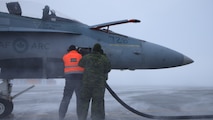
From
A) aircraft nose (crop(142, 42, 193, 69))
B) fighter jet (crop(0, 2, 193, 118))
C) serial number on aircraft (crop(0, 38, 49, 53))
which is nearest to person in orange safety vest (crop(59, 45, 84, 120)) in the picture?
fighter jet (crop(0, 2, 193, 118))

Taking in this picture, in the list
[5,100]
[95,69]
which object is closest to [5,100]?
[5,100]

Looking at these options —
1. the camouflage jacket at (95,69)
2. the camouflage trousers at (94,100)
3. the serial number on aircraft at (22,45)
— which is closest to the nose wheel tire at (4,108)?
the serial number on aircraft at (22,45)

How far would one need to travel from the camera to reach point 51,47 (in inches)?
245

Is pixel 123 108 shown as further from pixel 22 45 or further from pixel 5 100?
pixel 22 45

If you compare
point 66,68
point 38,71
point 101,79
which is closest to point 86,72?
point 101,79

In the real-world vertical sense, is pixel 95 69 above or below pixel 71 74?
above

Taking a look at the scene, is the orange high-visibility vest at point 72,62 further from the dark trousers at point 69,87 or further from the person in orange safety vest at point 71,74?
the dark trousers at point 69,87

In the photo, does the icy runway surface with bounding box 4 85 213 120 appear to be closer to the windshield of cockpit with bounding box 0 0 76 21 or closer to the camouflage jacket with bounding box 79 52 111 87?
the camouflage jacket with bounding box 79 52 111 87

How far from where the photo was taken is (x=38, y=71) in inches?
253

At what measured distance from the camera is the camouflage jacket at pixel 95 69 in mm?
5277

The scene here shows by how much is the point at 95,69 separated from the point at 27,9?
8.64ft

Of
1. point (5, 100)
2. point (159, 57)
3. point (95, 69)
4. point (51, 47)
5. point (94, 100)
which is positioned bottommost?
point (5, 100)

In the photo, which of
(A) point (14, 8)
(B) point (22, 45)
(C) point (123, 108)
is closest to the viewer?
(B) point (22, 45)

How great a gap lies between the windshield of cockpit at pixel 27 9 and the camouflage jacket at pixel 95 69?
1925mm
